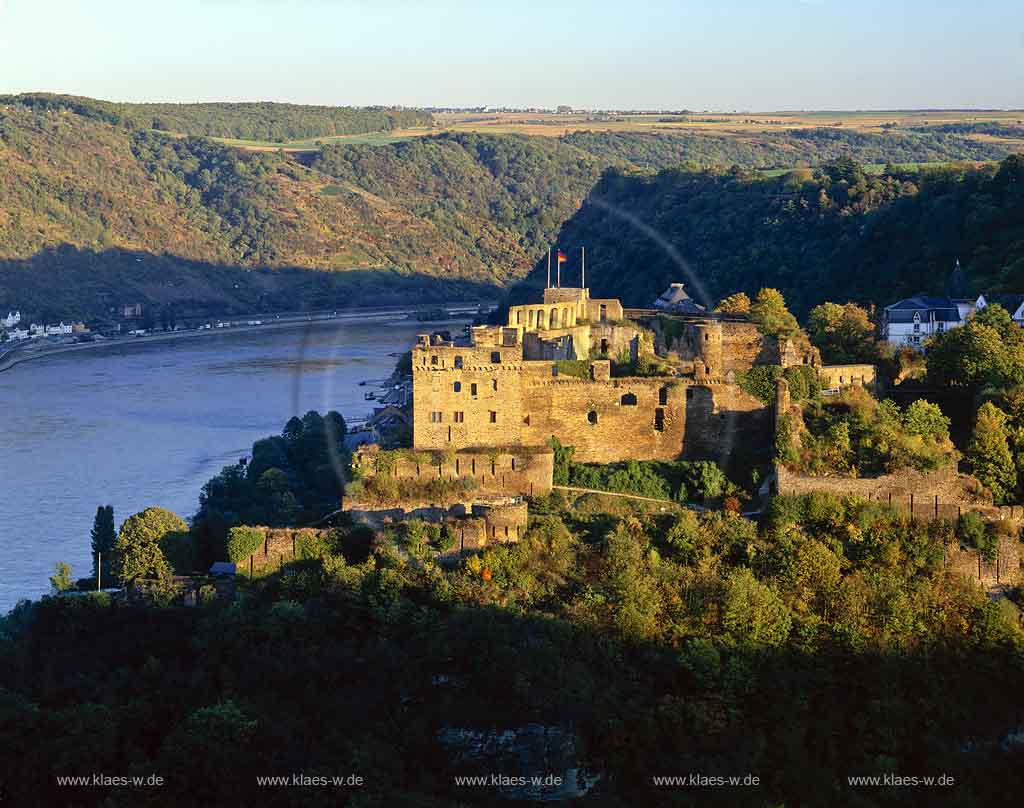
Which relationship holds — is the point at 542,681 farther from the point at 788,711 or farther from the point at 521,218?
the point at 521,218

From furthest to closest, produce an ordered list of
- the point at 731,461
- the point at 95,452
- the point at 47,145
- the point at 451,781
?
the point at 47,145, the point at 95,452, the point at 731,461, the point at 451,781

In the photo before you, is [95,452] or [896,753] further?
[95,452]

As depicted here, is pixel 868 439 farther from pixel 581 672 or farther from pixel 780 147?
pixel 780 147

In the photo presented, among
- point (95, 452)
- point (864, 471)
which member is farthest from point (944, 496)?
point (95, 452)

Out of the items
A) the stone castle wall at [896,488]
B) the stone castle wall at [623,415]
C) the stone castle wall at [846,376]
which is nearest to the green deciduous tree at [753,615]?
the stone castle wall at [896,488]

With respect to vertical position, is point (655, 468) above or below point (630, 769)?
above

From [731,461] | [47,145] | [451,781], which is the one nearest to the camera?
[451,781]

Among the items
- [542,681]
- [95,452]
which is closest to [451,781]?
[542,681]
